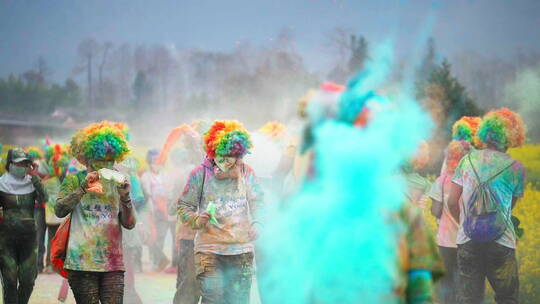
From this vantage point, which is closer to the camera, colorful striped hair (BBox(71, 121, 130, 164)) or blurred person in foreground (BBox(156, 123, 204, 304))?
colorful striped hair (BBox(71, 121, 130, 164))

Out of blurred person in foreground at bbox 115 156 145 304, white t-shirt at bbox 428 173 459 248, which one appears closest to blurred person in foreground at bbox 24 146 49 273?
blurred person in foreground at bbox 115 156 145 304

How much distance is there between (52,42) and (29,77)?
1.36m

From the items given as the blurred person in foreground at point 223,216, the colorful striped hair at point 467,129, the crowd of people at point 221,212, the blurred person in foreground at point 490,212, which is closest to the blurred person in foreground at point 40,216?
the crowd of people at point 221,212

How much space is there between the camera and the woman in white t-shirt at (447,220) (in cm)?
779

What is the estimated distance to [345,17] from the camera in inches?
545

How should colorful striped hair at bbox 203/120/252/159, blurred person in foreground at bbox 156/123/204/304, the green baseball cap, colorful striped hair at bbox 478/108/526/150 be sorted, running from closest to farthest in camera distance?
1. colorful striped hair at bbox 203/120/252/159
2. colorful striped hair at bbox 478/108/526/150
3. blurred person in foreground at bbox 156/123/204/304
4. the green baseball cap

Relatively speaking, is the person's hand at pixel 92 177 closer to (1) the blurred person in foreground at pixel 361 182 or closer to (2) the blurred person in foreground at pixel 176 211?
(2) the blurred person in foreground at pixel 176 211

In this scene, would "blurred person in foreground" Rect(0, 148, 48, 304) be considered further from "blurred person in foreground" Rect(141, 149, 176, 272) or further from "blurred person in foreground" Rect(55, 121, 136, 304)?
"blurred person in foreground" Rect(141, 149, 176, 272)

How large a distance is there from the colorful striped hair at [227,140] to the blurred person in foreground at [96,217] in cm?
89

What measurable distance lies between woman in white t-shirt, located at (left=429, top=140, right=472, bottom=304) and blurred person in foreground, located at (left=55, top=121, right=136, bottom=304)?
3463mm

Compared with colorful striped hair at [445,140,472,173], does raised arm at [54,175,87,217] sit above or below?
below

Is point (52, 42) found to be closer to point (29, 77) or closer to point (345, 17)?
point (29, 77)

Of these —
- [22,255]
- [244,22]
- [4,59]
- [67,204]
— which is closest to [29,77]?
[4,59]

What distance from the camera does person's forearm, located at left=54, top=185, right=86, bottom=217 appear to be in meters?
5.64
